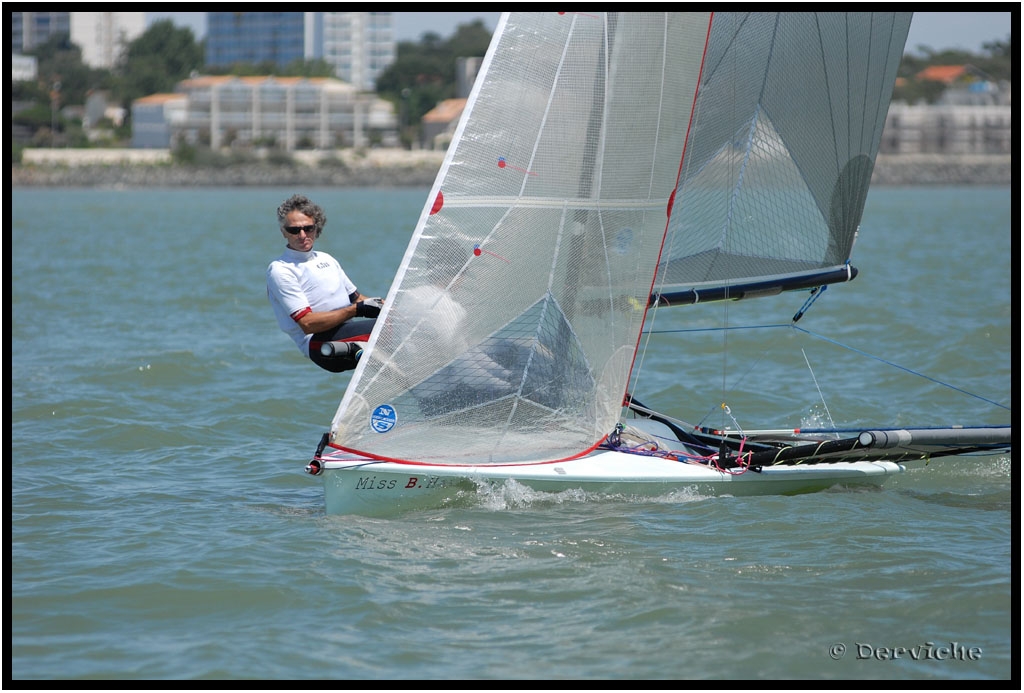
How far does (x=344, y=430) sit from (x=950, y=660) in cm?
309

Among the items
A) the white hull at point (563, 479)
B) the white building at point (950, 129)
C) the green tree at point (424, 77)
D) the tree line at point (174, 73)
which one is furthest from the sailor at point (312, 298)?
the white building at point (950, 129)

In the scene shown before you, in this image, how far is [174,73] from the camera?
115m

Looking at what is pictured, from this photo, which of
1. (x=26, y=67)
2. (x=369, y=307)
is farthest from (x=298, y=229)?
(x=26, y=67)

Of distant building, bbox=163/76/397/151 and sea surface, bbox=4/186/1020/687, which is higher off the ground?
distant building, bbox=163/76/397/151

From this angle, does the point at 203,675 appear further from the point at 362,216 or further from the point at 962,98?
the point at 962,98

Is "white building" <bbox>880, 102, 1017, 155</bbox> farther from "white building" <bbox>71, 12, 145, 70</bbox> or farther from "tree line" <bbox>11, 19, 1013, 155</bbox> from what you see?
"white building" <bbox>71, 12, 145, 70</bbox>

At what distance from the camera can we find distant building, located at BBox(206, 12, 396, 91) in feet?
546

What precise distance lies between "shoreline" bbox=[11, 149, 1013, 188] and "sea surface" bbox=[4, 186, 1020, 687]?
84.8 metres

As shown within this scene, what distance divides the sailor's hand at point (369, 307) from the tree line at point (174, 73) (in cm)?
8677

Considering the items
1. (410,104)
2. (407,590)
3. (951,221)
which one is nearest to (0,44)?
(407,590)

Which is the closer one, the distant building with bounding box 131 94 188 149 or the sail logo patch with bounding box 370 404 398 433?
the sail logo patch with bounding box 370 404 398 433

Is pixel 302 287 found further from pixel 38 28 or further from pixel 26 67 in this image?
pixel 38 28

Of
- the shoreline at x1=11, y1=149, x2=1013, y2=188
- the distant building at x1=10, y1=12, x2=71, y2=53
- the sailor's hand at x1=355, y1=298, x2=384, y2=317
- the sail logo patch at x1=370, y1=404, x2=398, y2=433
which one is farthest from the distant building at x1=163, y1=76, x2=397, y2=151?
the sail logo patch at x1=370, y1=404, x2=398, y2=433

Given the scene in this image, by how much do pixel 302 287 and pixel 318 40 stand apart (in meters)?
171
